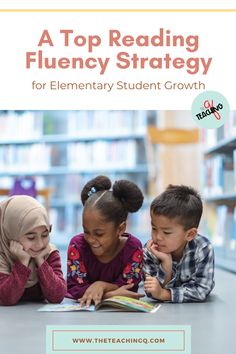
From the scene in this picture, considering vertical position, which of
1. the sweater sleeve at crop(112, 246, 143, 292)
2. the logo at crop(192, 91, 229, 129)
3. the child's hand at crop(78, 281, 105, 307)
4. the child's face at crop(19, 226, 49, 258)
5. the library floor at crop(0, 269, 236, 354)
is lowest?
the library floor at crop(0, 269, 236, 354)

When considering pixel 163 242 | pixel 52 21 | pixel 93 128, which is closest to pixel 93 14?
pixel 52 21

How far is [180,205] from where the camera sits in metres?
1.29

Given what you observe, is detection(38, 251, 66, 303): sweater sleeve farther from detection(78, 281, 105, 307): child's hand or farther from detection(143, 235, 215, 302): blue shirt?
detection(143, 235, 215, 302): blue shirt

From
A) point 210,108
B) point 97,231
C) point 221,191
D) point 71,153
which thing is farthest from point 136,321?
point 71,153

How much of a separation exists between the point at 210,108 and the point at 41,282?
1.69 feet

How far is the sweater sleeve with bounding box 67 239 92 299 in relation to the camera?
131 cm

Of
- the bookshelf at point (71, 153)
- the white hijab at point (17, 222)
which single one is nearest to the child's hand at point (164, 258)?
the white hijab at point (17, 222)

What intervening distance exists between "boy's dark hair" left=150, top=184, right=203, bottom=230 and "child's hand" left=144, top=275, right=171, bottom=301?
0.14 meters

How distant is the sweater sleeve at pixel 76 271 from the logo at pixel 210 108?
446 mm

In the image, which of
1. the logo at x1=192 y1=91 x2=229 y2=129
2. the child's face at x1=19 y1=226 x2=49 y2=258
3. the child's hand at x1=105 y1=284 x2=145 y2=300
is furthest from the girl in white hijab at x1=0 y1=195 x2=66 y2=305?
the logo at x1=192 y1=91 x2=229 y2=129

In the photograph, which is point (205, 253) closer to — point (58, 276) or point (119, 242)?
point (119, 242)

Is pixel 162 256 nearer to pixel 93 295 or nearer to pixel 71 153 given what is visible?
pixel 93 295

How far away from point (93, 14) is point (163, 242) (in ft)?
1.77

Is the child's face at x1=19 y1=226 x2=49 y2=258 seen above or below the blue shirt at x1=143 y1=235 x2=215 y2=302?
above
